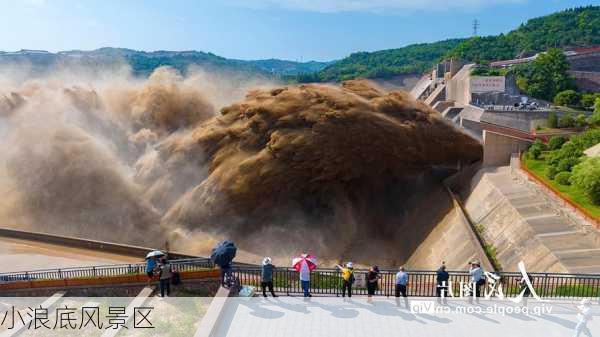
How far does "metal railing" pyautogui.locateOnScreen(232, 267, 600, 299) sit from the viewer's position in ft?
40.2

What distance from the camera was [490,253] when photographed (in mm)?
18984

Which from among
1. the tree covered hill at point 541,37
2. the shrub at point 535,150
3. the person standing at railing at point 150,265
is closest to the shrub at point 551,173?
the shrub at point 535,150

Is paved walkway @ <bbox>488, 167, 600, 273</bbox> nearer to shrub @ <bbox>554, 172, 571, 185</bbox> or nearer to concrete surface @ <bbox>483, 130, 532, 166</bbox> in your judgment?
shrub @ <bbox>554, 172, 571, 185</bbox>

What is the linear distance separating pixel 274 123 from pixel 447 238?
11225mm

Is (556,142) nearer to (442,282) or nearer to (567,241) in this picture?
(567,241)

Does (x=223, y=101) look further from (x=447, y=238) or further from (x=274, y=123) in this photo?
(x=447, y=238)

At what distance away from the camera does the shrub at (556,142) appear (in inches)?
1000

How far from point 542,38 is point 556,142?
337 feet

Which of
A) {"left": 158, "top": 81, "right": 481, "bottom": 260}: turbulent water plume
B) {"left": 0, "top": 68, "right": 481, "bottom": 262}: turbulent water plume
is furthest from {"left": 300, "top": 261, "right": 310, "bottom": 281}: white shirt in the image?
{"left": 158, "top": 81, "right": 481, "bottom": 260}: turbulent water plume

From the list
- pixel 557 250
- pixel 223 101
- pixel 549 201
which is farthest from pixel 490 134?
pixel 223 101

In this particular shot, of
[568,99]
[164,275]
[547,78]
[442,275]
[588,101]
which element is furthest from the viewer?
[547,78]

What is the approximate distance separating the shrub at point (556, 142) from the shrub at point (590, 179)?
271 inches

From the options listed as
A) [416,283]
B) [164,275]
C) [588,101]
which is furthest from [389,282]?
[588,101]

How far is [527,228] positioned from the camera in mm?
18094
